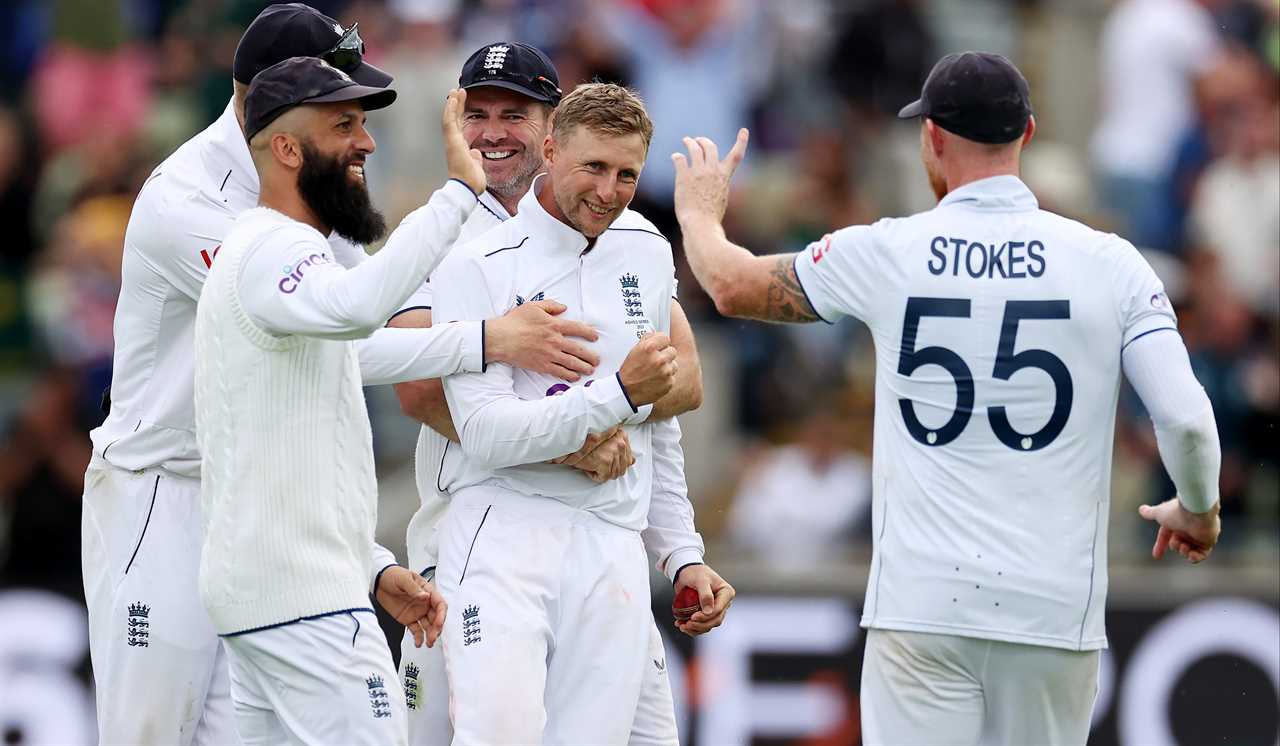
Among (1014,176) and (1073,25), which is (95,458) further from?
(1073,25)

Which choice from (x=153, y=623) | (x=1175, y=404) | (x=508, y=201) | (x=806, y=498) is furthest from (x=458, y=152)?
(x=806, y=498)

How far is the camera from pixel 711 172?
6.77 meters

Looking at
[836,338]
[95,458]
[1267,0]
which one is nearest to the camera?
[95,458]

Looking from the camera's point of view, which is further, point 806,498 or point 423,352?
point 806,498

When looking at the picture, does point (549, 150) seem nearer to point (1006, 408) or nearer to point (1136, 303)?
point (1006, 408)

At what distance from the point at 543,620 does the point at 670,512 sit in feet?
2.43

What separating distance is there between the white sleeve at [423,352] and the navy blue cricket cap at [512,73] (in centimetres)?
95

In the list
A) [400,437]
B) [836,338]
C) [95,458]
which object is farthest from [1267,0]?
[95,458]

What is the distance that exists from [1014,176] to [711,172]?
107cm

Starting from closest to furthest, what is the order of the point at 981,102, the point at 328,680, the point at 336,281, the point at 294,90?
the point at 336,281 → the point at 328,680 → the point at 294,90 → the point at 981,102

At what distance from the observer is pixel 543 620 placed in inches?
241

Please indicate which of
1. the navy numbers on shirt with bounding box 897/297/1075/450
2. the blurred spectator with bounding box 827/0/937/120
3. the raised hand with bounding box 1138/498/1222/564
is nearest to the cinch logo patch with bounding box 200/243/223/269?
the navy numbers on shirt with bounding box 897/297/1075/450

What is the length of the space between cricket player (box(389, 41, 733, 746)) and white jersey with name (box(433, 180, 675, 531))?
0.14 meters

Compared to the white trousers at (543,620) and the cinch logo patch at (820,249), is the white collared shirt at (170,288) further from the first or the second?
the cinch logo patch at (820,249)
